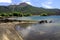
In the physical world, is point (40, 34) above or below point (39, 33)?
above

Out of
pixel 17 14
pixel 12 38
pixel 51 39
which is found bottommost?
pixel 17 14

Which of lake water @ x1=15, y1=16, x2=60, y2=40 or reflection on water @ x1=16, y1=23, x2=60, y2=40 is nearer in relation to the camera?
reflection on water @ x1=16, y1=23, x2=60, y2=40

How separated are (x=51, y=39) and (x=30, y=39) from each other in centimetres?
339

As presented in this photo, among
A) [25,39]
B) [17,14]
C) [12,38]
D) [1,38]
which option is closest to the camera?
[1,38]

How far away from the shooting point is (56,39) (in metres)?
28.5

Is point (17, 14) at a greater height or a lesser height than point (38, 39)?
lesser

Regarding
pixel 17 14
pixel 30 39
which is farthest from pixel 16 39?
pixel 17 14

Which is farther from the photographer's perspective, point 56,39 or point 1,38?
point 56,39

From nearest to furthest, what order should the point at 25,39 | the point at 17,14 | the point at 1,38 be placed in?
the point at 1,38 → the point at 25,39 → the point at 17,14

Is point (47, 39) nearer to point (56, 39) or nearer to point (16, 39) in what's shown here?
point (56, 39)

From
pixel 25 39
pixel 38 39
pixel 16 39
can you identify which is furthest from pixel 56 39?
pixel 16 39

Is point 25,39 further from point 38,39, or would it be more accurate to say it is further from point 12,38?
point 12,38

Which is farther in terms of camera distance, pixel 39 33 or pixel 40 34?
pixel 39 33

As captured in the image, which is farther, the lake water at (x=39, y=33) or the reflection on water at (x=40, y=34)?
the lake water at (x=39, y=33)
